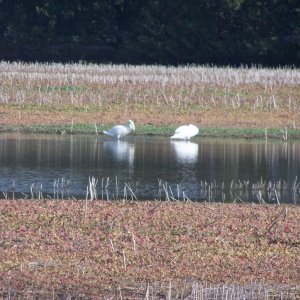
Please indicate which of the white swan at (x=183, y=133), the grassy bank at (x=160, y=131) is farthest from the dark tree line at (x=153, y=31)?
the white swan at (x=183, y=133)

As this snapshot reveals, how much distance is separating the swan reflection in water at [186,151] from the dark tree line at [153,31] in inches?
1092

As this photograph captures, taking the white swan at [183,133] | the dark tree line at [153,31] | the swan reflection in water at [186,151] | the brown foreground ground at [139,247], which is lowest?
the swan reflection in water at [186,151]

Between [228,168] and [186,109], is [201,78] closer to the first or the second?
[186,109]

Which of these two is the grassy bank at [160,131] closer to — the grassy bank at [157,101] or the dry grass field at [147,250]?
the grassy bank at [157,101]

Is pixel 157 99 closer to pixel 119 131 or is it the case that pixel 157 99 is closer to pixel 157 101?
pixel 157 101

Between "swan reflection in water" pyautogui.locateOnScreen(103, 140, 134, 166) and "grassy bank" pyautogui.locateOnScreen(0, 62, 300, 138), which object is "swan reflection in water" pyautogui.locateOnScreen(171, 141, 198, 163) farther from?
"grassy bank" pyautogui.locateOnScreen(0, 62, 300, 138)

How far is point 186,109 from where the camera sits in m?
27.8

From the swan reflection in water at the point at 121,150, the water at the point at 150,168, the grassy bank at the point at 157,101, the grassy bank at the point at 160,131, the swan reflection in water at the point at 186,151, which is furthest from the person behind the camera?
the grassy bank at the point at 157,101

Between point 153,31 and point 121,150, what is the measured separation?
115ft

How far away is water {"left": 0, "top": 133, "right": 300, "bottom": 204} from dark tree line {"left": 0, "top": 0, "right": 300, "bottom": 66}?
28.6 meters

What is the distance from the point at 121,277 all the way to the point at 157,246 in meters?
1.28

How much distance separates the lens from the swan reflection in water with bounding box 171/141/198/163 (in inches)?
738

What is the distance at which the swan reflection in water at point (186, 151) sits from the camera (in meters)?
18.7

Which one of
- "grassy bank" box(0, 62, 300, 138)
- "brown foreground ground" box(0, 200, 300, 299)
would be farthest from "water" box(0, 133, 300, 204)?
"grassy bank" box(0, 62, 300, 138)
